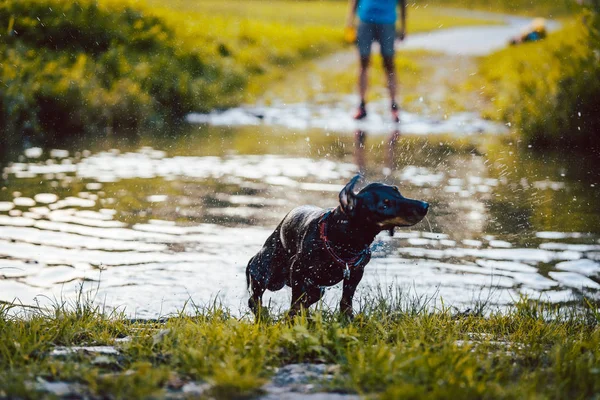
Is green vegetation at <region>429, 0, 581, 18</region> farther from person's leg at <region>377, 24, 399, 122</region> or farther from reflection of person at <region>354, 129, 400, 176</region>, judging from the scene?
reflection of person at <region>354, 129, 400, 176</region>

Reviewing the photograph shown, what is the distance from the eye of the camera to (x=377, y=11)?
44.0 ft

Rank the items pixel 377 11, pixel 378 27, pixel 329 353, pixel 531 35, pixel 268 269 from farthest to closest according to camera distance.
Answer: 1. pixel 531 35
2. pixel 378 27
3. pixel 377 11
4. pixel 268 269
5. pixel 329 353

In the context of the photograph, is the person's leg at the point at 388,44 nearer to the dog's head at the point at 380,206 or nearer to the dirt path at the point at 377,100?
the dirt path at the point at 377,100

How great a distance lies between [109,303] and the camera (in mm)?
5879

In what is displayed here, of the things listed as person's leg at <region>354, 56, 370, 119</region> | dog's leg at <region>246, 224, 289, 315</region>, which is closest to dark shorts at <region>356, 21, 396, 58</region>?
person's leg at <region>354, 56, 370, 119</region>

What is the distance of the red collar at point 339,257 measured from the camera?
4875mm

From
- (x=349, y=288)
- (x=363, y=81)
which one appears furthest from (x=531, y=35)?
(x=349, y=288)

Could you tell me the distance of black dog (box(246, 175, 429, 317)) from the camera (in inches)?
186

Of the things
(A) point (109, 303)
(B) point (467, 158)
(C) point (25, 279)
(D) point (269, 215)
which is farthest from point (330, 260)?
(B) point (467, 158)

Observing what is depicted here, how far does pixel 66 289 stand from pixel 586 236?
15.4 ft

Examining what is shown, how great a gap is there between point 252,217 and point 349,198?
377cm

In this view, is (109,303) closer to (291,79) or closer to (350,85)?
(350,85)

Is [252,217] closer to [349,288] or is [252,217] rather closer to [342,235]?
[349,288]

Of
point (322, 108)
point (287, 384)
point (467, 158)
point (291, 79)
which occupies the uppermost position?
point (291, 79)
